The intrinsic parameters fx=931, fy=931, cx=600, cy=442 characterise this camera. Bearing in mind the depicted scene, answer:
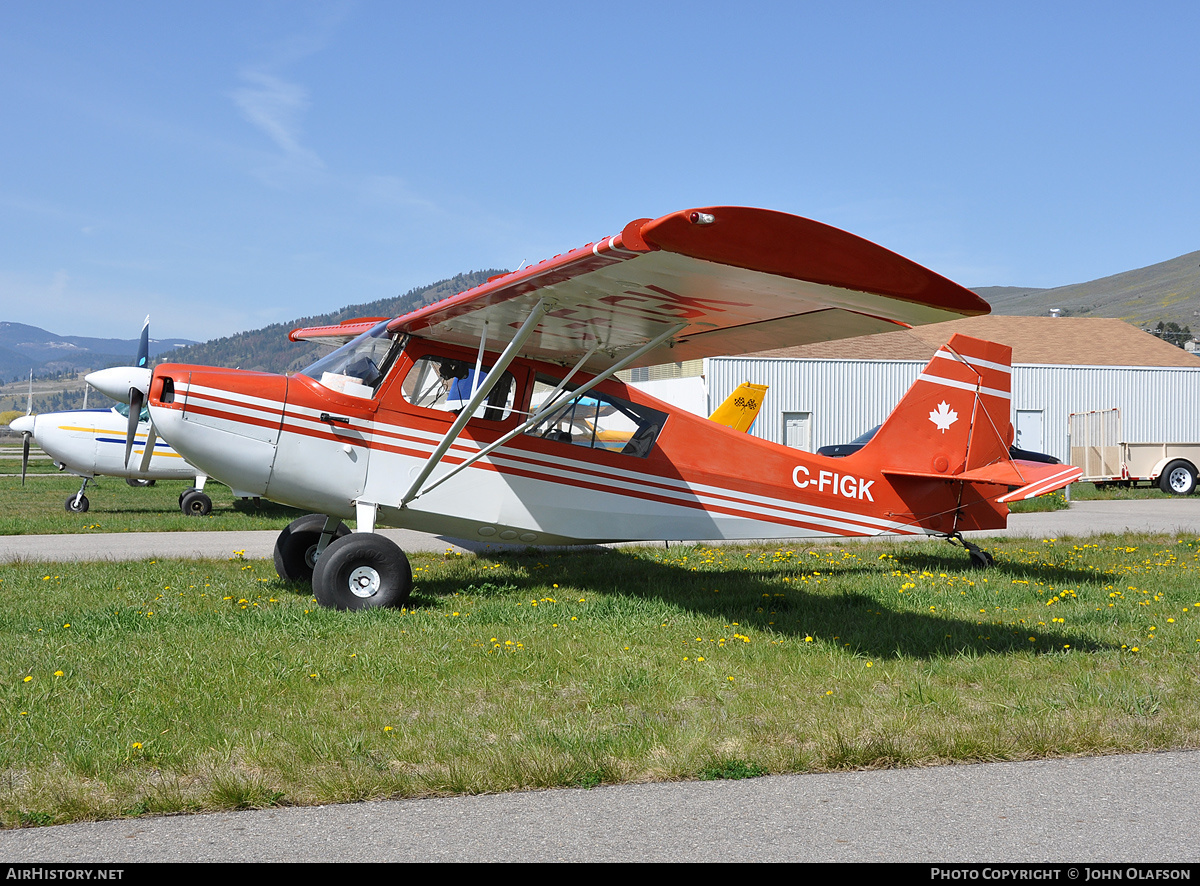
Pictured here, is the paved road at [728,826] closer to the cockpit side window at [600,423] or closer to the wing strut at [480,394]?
the wing strut at [480,394]

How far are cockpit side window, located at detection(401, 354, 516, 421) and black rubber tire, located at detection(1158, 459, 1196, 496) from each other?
21.0 meters

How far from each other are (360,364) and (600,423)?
2235 mm

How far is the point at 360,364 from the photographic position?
8102 mm

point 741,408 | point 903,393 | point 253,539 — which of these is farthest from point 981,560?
point 903,393

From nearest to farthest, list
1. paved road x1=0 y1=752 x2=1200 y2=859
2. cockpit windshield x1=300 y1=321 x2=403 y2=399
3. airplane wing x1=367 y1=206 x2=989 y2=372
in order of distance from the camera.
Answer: paved road x1=0 y1=752 x2=1200 y2=859 → airplane wing x1=367 y1=206 x2=989 y2=372 → cockpit windshield x1=300 y1=321 x2=403 y2=399

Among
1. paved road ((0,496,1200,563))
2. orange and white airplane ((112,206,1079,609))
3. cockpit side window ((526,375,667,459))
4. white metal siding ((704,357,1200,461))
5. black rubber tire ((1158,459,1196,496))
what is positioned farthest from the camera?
white metal siding ((704,357,1200,461))

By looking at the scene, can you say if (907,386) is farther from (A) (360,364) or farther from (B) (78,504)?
(A) (360,364)

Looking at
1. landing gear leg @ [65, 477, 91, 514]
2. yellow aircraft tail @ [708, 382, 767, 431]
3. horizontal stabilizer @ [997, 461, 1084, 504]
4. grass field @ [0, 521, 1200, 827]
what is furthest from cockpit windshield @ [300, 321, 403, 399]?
landing gear leg @ [65, 477, 91, 514]

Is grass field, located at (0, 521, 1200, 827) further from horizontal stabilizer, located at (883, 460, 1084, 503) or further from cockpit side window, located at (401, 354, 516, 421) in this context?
cockpit side window, located at (401, 354, 516, 421)

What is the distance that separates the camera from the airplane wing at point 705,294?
4.50 metres

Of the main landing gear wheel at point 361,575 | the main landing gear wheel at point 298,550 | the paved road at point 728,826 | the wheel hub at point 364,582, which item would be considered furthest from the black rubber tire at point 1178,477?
the paved road at point 728,826

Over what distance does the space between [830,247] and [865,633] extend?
3.25m

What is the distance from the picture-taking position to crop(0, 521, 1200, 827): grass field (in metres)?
3.90

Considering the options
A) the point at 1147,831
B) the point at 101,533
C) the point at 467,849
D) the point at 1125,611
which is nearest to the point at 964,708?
the point at 1147,831
